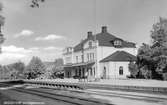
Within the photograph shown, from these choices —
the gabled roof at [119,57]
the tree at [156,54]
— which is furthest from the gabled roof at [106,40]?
the tree at [156,54]

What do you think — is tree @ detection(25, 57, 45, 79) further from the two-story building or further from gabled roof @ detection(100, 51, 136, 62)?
gabled roof @ detection(100, 51, 136, 62)

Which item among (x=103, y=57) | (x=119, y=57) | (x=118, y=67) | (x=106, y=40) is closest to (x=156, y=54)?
(x=118, y=67)

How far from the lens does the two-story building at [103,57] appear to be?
52.6m

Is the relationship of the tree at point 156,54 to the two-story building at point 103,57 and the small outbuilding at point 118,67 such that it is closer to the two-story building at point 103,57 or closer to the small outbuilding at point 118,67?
the small outbuilding at point 118,67

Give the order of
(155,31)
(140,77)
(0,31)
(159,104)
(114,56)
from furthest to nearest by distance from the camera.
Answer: (114,56) < (140,77) < (155,31) < (0,31) < (159,104)

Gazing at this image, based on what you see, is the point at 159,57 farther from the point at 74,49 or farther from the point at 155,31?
the point at 74,49

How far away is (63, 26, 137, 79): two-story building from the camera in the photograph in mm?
52594

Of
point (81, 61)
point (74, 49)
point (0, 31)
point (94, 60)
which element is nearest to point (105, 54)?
point (94, 60)

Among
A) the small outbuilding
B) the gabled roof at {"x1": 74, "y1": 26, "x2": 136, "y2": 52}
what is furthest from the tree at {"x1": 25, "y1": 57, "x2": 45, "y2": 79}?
the small outbuilding

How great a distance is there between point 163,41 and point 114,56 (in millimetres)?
16107

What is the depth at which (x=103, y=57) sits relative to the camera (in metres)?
57.2

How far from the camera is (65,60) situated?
237ft

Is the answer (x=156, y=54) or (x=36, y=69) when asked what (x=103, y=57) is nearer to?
(x=156, y=54)

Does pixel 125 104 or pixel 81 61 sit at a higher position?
pixel 81 61
